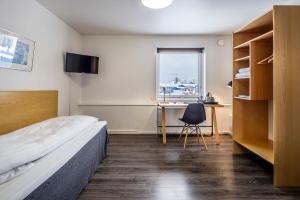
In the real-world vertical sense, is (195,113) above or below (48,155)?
above

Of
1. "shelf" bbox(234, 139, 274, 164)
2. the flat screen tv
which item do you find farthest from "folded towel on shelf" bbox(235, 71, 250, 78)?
the flat screen tv

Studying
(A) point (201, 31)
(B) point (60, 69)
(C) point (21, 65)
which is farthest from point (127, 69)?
(C) point (21, 65)

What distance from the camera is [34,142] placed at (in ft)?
4.80

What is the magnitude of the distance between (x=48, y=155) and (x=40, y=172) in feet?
0.85

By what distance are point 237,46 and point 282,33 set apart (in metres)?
1.02

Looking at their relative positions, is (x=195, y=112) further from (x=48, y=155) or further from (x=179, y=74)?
(x=48, y=155)

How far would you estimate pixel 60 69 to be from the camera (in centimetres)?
351

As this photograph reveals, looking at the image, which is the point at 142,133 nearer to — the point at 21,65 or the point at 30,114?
the point at 30,114

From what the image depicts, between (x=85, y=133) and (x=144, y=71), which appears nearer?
(x=85, y=133)

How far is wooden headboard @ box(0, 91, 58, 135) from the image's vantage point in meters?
2.08

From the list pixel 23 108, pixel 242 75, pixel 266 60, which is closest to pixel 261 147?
pixel 242 75

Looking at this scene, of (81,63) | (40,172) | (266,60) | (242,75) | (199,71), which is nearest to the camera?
(40,172)

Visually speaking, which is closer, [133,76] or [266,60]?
[266,60]

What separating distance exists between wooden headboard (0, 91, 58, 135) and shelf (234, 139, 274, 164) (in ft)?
9.83
